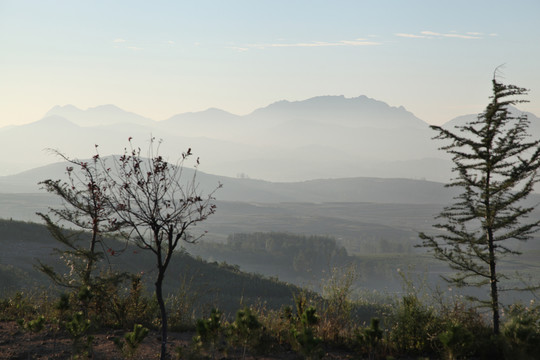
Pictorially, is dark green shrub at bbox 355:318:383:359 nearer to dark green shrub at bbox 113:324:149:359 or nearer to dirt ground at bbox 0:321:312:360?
dirt ground at bbox 0:321:312:360

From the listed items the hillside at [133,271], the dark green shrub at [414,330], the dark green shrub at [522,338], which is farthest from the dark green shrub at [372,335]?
the hillside at [133,271]

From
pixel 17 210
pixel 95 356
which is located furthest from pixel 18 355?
pixel 17 210

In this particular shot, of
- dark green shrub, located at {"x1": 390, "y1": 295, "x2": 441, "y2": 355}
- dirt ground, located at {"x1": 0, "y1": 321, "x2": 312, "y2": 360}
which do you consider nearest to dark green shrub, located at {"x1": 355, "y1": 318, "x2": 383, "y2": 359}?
dirt ground, located at {"x1": 0, "y1": 321, "x2": 312, "y2": 360}

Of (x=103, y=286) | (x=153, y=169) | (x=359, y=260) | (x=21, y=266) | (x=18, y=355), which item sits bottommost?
(x=359, y=260)

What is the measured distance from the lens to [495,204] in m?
7.98

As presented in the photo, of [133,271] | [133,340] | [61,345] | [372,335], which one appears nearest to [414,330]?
[372,335]

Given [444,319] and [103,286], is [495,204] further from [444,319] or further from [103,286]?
[103,286]

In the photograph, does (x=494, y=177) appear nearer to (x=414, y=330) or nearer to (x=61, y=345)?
(x=414, y=330)

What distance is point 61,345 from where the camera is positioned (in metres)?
6.65

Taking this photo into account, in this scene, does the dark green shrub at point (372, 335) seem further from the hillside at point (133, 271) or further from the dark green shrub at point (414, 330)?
the hillside at point (133, 271)

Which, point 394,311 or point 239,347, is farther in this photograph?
point 394,311

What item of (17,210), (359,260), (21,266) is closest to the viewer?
(21,266)

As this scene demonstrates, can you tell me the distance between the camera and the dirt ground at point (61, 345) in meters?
6.19

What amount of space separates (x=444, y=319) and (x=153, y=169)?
5.09 metres
